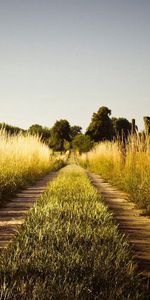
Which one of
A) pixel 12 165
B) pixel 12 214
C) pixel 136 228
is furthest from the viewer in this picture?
pixel 12 165

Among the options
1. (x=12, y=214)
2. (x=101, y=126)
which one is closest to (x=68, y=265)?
(x=12, y=214)

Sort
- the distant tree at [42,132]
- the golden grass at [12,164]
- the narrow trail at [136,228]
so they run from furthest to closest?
the distant tree at [42,132], the golden grass at [12,164], the narrow trail at [136,228]

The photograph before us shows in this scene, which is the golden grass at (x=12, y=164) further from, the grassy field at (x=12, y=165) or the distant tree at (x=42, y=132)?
the distant tree at (x=42, y=132)

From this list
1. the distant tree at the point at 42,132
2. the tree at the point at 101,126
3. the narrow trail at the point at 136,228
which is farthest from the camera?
the distant tree at the point at 42,132

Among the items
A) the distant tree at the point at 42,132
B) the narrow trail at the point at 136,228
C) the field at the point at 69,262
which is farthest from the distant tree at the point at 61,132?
the field at the point at 69,262

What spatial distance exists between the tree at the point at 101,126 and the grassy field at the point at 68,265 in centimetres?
4204

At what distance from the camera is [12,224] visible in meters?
5.70

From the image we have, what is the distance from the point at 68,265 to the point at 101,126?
43.7 m

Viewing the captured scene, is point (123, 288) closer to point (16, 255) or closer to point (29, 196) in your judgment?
point (16, 255)

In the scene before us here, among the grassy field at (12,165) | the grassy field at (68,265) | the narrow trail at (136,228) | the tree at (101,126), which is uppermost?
the tree at (101,126)

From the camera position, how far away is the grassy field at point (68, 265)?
8.93 feet

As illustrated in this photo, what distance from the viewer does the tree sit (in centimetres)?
4678

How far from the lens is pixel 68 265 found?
3242 millimetres

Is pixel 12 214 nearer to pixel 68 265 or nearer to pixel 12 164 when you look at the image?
pixel 68 265
